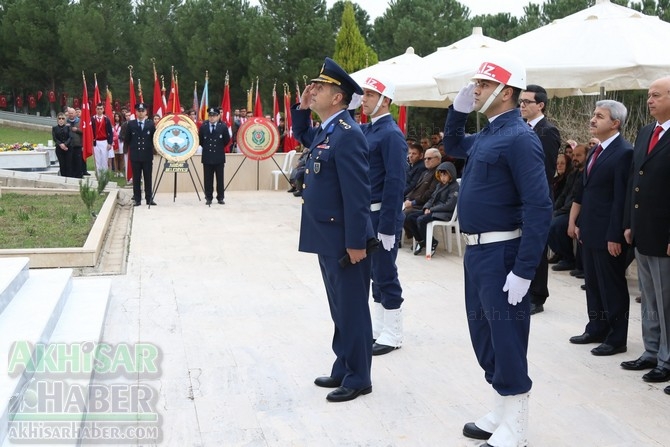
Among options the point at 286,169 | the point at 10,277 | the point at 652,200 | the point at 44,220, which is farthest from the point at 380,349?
the point at 286,169

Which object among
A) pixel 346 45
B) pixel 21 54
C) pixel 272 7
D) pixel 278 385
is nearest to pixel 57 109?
pixel 21 54

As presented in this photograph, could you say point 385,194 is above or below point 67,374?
above

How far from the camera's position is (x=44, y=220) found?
988cm

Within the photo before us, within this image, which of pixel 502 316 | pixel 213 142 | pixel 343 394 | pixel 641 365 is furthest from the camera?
pixel 213 142

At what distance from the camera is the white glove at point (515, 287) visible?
3.23m

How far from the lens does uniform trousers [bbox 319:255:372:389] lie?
160 inches

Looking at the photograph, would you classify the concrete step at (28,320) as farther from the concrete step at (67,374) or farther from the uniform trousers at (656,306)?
the uniform trousers at (656,306)

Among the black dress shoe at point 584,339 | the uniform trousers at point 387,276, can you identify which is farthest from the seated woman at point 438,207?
the uniform trousers at point 387,276

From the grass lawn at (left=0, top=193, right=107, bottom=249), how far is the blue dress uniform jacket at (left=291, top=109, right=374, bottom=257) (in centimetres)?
481

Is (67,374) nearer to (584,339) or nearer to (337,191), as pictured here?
(337,191)

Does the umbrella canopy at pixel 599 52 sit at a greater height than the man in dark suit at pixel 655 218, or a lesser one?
greater

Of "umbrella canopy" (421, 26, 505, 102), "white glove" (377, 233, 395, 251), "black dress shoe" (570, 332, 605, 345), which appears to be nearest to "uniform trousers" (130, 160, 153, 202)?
"umbrella canopy" (421, 26, 505, 102)

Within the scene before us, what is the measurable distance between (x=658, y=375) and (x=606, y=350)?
541mm

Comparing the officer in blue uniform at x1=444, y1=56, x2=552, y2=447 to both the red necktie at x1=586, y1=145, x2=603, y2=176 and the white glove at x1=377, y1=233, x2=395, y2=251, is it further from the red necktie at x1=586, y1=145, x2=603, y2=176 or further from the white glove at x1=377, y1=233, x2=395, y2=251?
the red necktie at x1=586, y1=145, x2=603, y2=176
